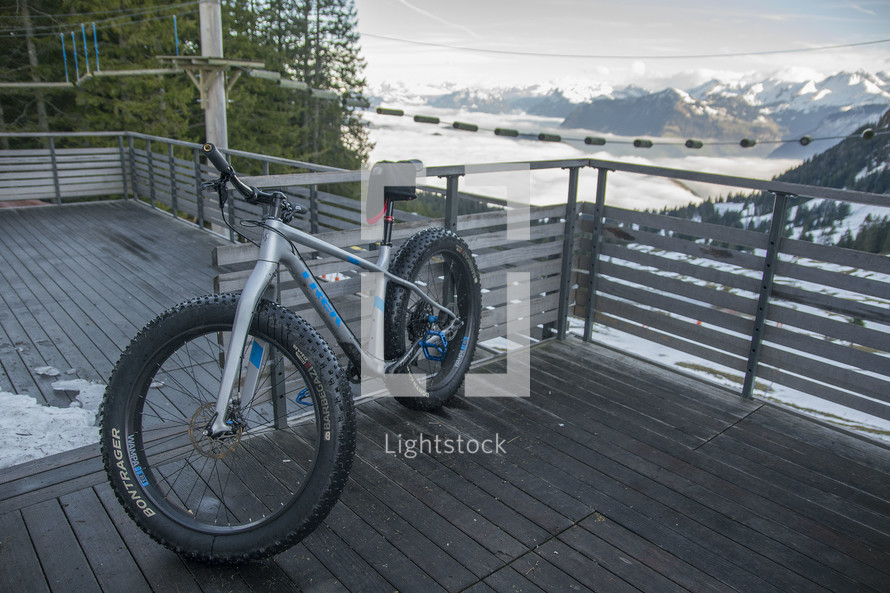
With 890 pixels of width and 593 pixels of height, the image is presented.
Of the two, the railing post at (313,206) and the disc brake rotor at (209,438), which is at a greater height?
the railing post at (313,206)

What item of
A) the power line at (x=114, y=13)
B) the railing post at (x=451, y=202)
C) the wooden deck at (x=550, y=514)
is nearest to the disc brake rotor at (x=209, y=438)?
the wooden deck at (x=550, y=514)

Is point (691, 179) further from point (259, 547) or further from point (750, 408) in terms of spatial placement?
point (259, 547)

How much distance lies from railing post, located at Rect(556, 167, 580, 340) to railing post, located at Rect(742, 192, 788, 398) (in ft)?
3.69

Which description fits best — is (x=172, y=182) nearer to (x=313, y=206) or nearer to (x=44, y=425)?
(x=313, y=206)

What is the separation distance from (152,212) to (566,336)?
24.1ft

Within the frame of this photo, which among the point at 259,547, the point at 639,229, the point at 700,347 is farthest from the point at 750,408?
the point at 259,547

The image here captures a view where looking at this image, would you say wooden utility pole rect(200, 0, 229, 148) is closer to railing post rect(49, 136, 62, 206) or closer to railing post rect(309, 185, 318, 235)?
railing post rect(49, 136, 62, 206)

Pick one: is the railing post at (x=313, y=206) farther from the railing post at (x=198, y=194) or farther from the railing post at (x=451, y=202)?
the railing post at (x=451, y=202)

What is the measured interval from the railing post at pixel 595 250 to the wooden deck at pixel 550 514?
92cm

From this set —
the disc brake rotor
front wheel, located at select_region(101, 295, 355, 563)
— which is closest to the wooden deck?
front wheel, located at select_region(101, 295, 355, 563)

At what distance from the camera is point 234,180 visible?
1937 mm

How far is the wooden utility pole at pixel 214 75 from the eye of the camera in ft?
28.8

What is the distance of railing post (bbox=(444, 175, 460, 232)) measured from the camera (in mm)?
3201

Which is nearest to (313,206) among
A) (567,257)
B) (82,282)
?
(82,282)
